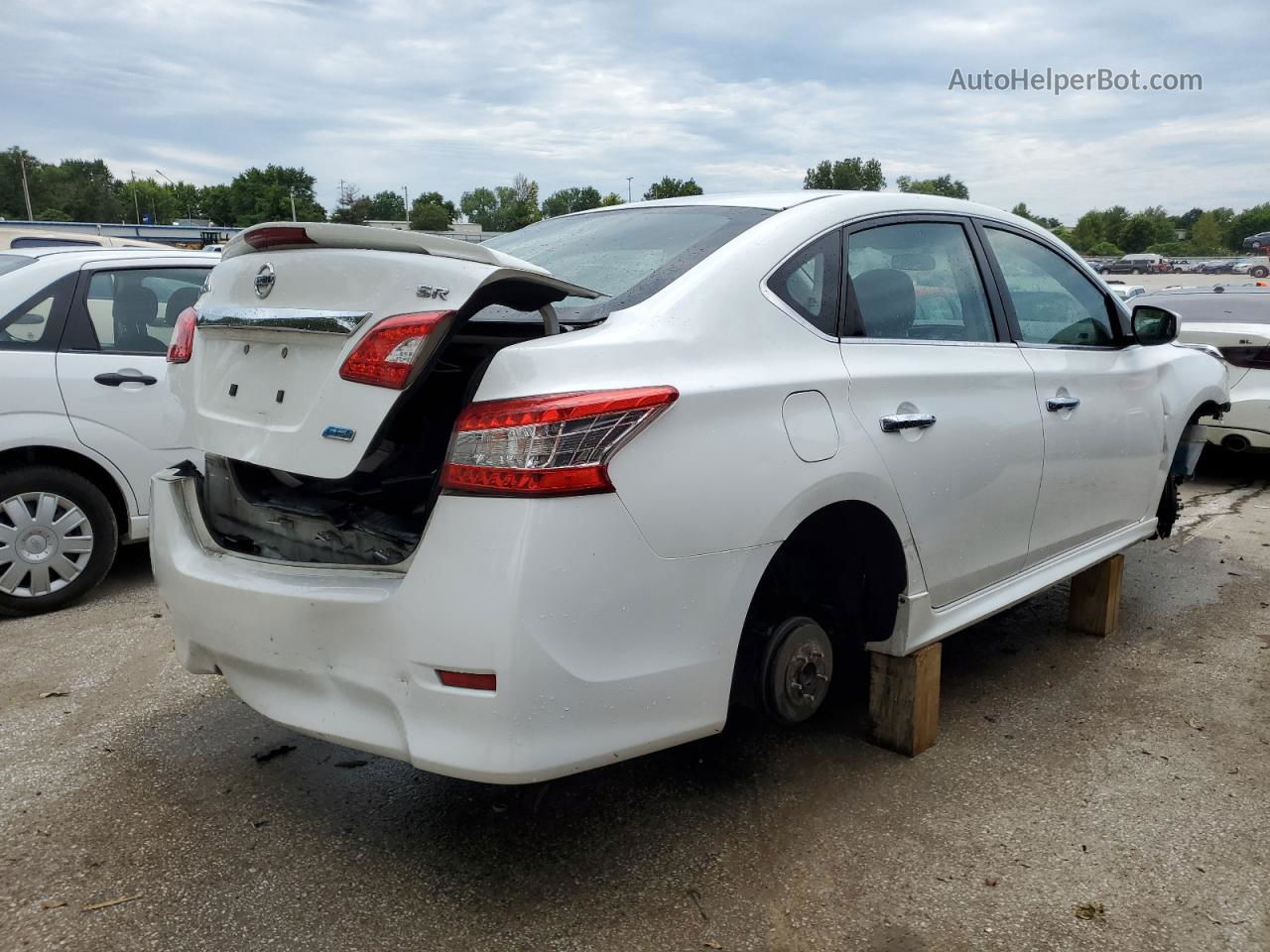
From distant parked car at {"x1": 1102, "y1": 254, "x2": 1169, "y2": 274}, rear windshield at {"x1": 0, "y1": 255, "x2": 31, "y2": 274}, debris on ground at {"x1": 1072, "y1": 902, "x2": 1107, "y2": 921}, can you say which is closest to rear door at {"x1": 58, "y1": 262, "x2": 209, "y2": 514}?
rear windshield at {"x1": 0, "y1": 255, "x2": 31, "y2": 274}

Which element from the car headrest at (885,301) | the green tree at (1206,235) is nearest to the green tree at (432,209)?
the green tree at (1206,235)

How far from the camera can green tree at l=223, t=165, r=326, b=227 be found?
110m

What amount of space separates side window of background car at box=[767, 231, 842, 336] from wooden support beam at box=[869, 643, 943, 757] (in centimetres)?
105

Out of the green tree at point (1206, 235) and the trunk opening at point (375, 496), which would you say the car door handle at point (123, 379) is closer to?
the trunk opening at point (375, 496)

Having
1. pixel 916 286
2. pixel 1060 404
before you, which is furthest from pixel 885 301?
pixel 1060 404

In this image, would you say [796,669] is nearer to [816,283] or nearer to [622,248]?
[816,283]

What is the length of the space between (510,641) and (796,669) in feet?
3.27

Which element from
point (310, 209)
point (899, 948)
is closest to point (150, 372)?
point (899, 948)

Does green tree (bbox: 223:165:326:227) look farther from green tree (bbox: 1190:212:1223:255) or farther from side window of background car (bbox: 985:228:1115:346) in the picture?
side window of background car (bbox: 985:228:1115:346)

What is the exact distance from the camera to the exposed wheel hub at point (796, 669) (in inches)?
104

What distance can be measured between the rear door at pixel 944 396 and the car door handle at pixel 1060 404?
0.10m

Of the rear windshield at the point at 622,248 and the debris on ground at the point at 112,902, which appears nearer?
the debris on ground at the point at 112,902

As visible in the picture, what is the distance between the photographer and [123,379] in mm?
4605

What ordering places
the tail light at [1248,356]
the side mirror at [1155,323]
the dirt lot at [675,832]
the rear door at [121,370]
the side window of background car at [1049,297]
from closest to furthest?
the dirt lot at [675,832] → the side window of background car at [1049,297] → the side mirror at [1155,323] → the rear door at [121,370] → the tail light at [1248,356]
